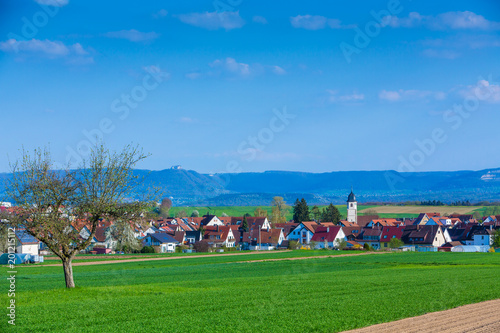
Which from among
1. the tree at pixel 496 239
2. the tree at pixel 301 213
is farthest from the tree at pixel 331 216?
the tree at pixel 496 239

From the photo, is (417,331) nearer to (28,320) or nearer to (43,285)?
(28,320)

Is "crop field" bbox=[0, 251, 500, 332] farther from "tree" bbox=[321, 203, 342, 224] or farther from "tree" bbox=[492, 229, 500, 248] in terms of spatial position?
"tree" bbox=[321, 203, 342, 224]

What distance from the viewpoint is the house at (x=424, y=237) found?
10819cm

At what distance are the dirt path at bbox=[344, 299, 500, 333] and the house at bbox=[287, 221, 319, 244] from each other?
98.1 m

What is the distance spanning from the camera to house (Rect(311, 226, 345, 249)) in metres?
111

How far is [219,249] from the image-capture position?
104438 millimetres

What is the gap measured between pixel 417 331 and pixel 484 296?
1123 centimetres

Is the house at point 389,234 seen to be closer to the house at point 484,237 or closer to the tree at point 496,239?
the house at point 484,237

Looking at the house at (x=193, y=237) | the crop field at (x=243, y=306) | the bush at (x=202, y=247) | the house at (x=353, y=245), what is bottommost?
the house at (x=353, y=245)

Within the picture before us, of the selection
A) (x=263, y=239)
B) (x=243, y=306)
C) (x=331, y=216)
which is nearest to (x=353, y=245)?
(x=263, y=239)

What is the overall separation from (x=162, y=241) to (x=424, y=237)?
2191 inches

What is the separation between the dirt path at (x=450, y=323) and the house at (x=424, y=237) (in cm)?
8812

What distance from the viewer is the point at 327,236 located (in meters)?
113

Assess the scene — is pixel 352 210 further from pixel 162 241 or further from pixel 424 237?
pixel 162 241
